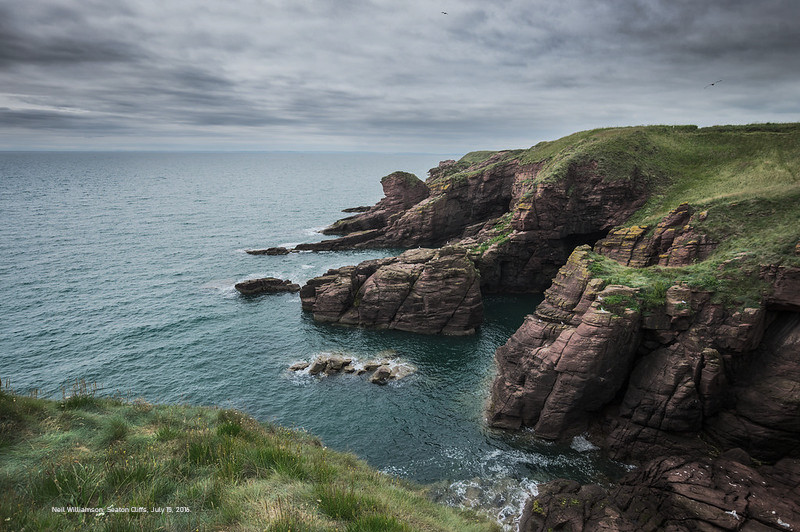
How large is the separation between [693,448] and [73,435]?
3626 centimetres

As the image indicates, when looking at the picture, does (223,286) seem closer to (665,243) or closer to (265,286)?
(265,286)

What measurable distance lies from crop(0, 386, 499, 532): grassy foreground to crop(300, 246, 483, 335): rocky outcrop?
37826 mm

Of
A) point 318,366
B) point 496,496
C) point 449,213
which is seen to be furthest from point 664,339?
point 449,213

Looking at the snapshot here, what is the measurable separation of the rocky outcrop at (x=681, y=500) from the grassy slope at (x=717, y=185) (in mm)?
12377

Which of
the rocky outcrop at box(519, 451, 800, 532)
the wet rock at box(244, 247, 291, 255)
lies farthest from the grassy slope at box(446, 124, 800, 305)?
the wet rock at box(244, 247, 291, 255)

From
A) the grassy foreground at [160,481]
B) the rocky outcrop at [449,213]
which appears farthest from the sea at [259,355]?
the rocky outcrop at [449,213]

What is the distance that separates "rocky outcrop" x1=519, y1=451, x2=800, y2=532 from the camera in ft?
71.3

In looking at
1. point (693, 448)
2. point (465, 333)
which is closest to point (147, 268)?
point (465, 333)

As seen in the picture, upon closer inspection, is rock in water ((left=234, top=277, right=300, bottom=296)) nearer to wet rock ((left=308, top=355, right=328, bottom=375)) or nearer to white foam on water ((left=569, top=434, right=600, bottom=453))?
wet rock ((left=308, top=355, right=328, bottom=375))

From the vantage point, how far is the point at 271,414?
120ft

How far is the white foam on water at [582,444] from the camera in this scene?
101 feet

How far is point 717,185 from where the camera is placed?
187 feet

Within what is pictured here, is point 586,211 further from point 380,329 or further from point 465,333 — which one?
point 380,329

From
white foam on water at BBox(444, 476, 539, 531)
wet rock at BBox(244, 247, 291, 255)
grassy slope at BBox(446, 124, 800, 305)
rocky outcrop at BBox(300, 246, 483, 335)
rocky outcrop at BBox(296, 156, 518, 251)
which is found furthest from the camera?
rocky outcrop at BBox(296, 156, 518, 251)
